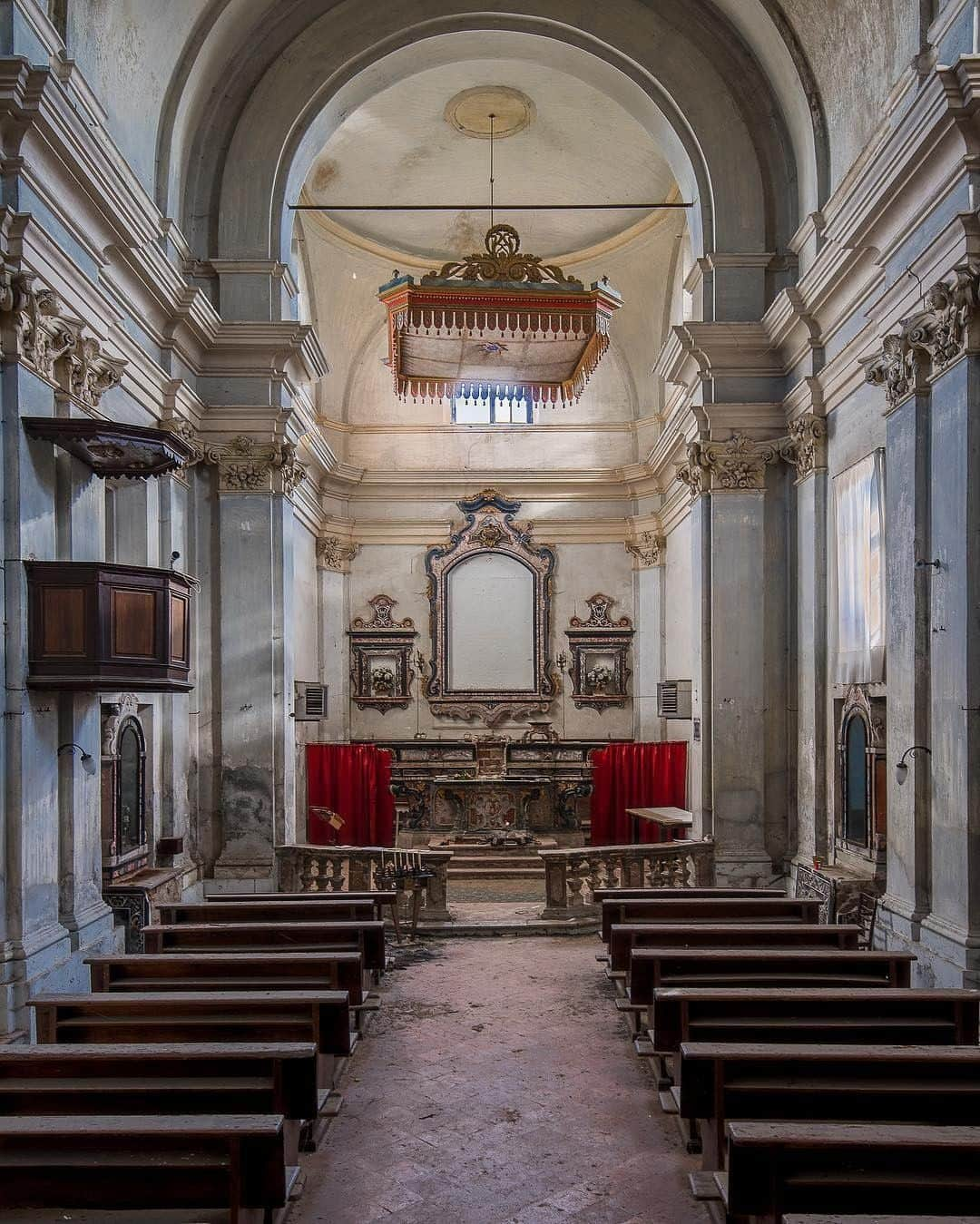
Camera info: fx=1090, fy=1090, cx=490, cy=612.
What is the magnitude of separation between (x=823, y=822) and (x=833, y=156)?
236 inches

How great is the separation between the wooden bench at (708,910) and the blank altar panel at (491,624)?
10059 millimetres

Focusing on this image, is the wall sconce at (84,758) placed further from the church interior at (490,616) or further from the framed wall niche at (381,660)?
the framed wall niche at (381,660)

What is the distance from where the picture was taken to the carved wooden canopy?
6602mm

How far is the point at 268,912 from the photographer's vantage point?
739 cm

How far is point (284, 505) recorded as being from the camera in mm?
11438

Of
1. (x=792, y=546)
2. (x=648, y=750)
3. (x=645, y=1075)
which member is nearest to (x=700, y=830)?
(x=792, y=546)

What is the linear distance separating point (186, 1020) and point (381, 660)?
494 inches

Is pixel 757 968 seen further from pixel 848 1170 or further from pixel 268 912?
→ pixel 268 912

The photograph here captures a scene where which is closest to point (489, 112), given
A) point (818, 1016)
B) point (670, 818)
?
point (670, 818)

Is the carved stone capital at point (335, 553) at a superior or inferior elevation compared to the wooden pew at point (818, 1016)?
superior

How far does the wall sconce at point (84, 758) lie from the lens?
23.4 ft

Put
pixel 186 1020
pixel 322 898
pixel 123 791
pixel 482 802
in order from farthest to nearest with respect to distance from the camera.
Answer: pixel 482 802 < pixel 123 791 < pixel 322 898 < pixel 186 1020

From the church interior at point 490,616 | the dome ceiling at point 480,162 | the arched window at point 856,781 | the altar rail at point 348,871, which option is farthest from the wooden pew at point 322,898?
the dome ceiling at point 480,162

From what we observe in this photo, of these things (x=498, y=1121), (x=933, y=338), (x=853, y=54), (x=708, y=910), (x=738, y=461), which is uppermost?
(x=853, y=54)
